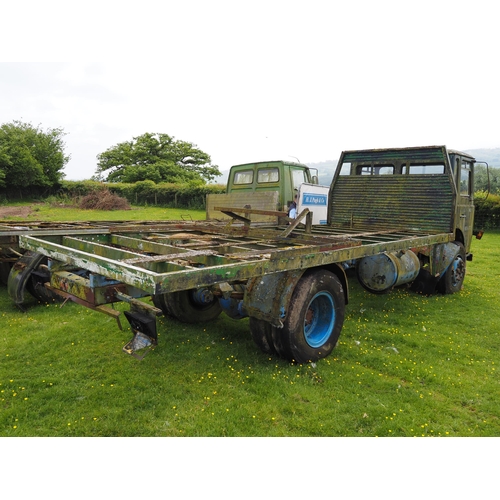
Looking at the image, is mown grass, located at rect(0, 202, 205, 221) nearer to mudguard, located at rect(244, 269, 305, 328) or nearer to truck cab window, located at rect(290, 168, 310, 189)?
truck cab window, located at rect(290, 168, 310, 189)

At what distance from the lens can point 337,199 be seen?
8.09 meters

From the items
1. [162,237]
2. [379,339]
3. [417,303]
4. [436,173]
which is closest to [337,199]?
[436,173]

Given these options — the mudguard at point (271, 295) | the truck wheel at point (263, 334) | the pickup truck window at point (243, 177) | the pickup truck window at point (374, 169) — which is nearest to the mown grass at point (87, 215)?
the pickup truck window at point (243, 177)

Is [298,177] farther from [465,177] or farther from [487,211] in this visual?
[487,211]

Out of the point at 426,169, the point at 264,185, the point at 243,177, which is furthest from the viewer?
the point at 243,177

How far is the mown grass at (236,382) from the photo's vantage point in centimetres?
318

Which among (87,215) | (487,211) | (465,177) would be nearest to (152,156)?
(87,215)

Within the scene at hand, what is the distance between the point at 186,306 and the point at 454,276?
4.87 m

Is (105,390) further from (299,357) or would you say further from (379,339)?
(379,339)

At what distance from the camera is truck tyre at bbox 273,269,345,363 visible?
12.7 ft

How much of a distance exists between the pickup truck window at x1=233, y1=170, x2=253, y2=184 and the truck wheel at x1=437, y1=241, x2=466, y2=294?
539 cm

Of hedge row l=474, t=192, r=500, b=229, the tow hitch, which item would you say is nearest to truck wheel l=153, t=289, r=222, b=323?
the tow hitch

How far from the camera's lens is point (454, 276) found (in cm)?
739

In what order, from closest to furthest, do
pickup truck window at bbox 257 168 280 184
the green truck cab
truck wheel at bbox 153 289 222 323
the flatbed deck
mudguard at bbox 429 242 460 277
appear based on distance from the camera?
the flatbed deck → truck wheel at bbox 153 289 222 323 → mudguard at bbox 429 242 460 277 → the green truck cab → pickup truck window at bbox 257 168 280 184
